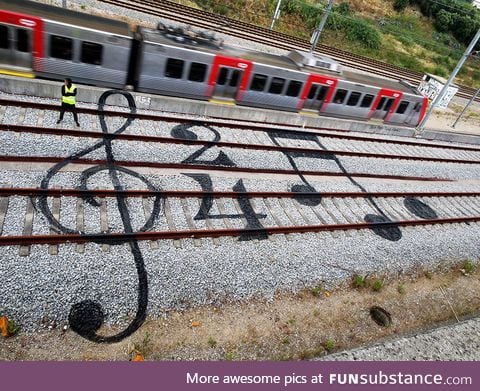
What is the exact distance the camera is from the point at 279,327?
9.39 m

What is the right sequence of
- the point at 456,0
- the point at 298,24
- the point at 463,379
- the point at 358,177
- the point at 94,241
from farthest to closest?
the point at 456,0, the point at 298,24, the point at 358,177, the point at 94,241, the point at 463,379

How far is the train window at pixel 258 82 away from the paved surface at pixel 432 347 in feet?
43.7

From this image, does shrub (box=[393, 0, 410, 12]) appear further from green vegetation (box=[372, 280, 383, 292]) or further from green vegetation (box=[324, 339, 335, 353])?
green vegetation (box=[324, 339, 335, 353])

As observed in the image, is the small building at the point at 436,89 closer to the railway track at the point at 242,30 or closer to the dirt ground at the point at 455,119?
the dirt ground at the point at 455,119

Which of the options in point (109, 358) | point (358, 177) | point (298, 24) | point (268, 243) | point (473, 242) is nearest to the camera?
point (109, 358)

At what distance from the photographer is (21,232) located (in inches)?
363

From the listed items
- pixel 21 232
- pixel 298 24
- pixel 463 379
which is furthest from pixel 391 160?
pixel 298 24

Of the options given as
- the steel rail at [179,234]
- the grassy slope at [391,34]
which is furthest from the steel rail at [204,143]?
the grassy slope at [391,34]

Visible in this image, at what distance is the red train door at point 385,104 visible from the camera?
74.8 ft

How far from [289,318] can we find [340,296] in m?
1.95

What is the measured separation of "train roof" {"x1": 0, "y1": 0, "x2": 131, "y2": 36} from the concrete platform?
92.9 inches

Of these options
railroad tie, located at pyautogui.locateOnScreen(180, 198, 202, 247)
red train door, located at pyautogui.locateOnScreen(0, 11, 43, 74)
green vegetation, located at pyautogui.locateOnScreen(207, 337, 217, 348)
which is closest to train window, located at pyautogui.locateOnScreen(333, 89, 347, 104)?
railroad tie, located at pyautogui.locateOnScreen(180, 198, 202, 247)

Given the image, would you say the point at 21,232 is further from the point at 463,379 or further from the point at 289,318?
the point at 463,379

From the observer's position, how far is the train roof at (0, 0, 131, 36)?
46.3 ft
